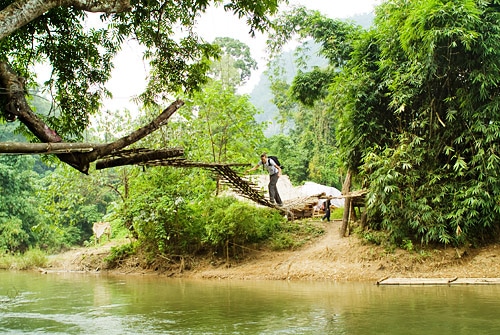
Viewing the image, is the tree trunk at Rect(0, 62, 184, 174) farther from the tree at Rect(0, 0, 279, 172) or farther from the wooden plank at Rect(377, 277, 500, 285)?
the wooden plank at Rect(377, 277, 500, 285)

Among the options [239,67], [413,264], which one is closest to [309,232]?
[413,264]

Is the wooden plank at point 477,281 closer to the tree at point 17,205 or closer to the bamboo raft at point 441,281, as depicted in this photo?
the bamboo raft at point 441,281

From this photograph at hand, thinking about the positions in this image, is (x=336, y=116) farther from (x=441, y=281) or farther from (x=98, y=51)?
(x=98, y=51)

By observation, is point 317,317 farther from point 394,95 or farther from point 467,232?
point 394,95

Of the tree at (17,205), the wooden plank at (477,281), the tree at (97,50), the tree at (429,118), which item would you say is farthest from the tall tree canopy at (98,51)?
the tree at (17,205)

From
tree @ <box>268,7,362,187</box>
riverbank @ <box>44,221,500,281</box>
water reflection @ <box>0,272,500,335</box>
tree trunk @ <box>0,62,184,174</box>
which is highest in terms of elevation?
tree @ <box>268,7,362,187</box>

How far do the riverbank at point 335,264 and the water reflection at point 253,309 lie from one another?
2.41ft

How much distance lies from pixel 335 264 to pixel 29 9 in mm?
7350

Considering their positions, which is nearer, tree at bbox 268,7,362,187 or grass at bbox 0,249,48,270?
tree at bbox 268,7,362,187

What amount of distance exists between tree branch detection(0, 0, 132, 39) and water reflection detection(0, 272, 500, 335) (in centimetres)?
301

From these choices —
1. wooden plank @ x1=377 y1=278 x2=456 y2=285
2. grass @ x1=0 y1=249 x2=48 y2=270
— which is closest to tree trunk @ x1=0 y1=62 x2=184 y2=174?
wooden plank @ x1=377 y1=278 x2=456 y2=285

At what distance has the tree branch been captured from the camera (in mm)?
3369

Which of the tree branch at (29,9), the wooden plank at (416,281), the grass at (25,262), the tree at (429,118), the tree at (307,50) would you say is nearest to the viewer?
the tree branch at (29,9)

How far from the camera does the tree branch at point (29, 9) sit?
3.37m
